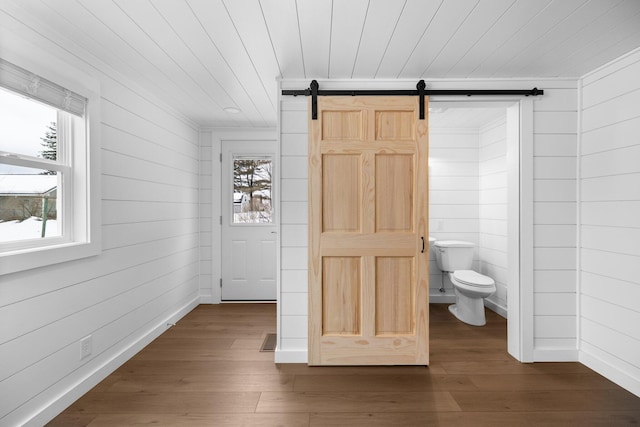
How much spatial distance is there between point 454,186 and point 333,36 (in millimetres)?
2718

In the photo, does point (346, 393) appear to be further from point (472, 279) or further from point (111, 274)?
point (111, 274)

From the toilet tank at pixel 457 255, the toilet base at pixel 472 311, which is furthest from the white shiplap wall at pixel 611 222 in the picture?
the toilet tank at pixel 457 255

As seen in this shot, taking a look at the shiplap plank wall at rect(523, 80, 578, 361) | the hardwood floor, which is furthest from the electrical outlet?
the shiplap plank wall at rect(523, 80, 578, 361)

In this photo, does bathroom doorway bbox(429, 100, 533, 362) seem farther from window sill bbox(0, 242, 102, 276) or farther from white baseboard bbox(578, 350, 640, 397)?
window sill bbox(0, 242, 102, 276)

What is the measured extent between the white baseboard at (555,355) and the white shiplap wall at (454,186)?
1489 millimetres

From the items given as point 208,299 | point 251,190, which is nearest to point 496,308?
point 251,190

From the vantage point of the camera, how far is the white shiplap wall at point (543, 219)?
243 cm

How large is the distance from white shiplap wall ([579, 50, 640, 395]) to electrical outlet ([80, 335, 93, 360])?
11.7 feet

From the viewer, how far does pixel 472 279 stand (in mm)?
3082

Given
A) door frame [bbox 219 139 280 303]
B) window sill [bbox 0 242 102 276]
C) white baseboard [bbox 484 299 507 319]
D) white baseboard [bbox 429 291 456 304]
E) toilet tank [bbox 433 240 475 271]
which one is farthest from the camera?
door frame [bbox 219 139 280 303]

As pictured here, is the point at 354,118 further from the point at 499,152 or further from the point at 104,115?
the point at 499,152

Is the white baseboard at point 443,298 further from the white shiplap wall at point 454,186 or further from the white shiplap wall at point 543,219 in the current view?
the white shiplap wall at point 543,219

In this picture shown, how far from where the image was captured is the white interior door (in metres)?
3.97

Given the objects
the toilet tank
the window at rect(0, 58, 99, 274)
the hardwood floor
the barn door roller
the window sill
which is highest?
the barn door roller
